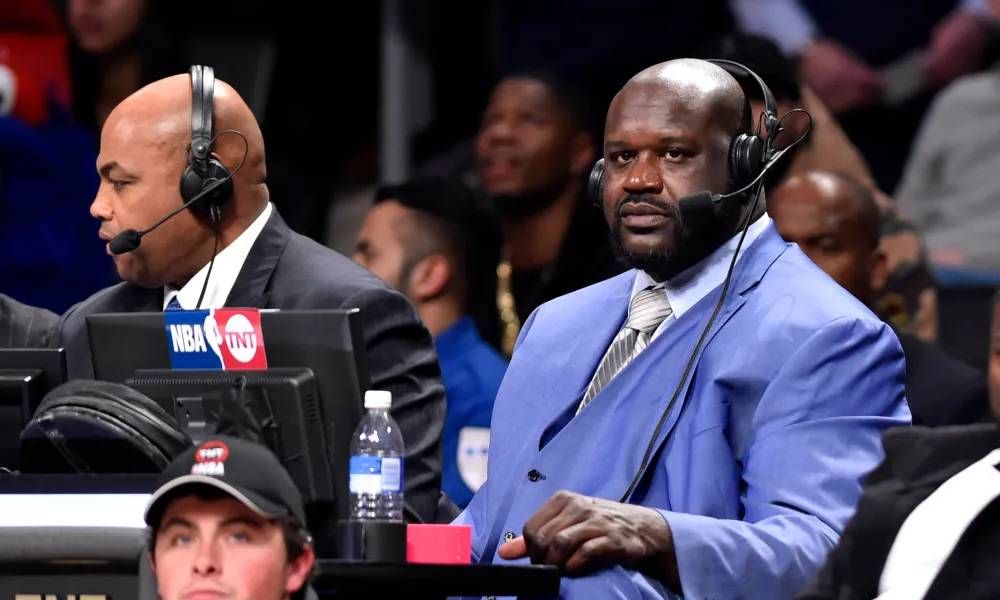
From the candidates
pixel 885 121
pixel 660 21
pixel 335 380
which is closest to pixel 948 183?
pixel 885 121

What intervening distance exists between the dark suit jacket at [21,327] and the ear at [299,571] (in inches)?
51.4

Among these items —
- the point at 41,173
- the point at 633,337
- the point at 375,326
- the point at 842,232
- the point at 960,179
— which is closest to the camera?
the point at 633,337

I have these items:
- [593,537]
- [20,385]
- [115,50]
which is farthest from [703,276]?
[115,50]

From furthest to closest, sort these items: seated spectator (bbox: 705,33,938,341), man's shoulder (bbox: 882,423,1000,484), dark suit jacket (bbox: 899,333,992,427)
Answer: seated spectator (bbox: 705,33,938,341) < dark suit jacket (bbox: 899,333,992,427) < man's shoulder (bbox: 882,423,1000,484)

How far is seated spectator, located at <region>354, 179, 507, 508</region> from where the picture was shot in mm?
4879

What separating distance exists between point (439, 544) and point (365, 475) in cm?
17

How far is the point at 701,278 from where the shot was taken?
125 inches

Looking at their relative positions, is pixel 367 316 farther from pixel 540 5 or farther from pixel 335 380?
pixel 540 5

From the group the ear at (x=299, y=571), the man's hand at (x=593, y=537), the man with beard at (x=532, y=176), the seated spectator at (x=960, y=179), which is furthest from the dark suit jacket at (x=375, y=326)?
the seated spectator at (x=960, y=179)

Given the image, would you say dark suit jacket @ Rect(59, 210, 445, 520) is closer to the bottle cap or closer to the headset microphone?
the headset microphone

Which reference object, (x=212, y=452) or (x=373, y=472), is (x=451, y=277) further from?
(x=212, y=452)

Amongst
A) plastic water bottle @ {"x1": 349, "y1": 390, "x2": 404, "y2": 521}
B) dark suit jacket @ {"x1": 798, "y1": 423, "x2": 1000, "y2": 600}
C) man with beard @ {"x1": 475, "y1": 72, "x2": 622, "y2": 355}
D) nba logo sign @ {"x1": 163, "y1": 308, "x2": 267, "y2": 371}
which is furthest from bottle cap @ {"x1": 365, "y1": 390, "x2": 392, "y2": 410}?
man with beard @ {"x1": 475, "y1": 72, "x2": 622, "y2": 355}

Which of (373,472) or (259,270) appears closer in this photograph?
(373,472)

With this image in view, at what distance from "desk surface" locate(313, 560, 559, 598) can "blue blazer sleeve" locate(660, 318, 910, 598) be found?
0.25 m
